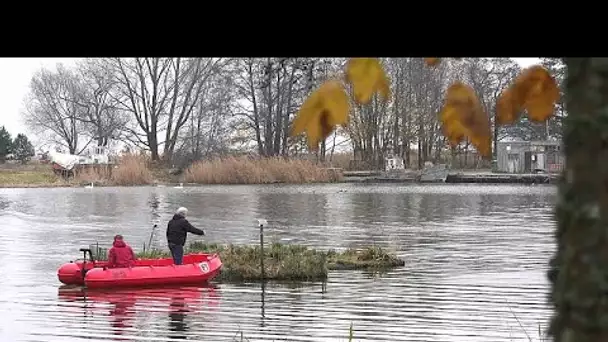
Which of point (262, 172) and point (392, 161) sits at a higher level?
point (392, 161)

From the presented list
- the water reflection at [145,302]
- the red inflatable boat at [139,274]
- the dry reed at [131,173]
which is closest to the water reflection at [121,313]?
the water reflection at [145,302]

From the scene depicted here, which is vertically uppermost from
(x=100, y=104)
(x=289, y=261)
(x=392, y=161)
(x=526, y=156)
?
(x=100, y=104)

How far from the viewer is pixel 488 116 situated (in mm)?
1833

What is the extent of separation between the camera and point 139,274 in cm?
1673

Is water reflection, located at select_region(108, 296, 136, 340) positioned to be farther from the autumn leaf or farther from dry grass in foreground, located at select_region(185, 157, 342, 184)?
dry grass in foreground, located at select_region(185, 157, 342, 184)

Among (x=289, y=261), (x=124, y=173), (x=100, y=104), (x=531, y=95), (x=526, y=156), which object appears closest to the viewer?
(x=531, y=95)

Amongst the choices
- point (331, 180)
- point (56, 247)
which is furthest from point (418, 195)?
point (56, 247)

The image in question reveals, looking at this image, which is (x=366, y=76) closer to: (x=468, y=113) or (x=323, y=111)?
(x=323, y=111)

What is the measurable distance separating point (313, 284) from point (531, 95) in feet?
50.1

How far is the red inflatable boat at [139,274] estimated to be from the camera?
54.7ft

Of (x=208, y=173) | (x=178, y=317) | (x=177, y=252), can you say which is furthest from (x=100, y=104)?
(x=178, y=317)
